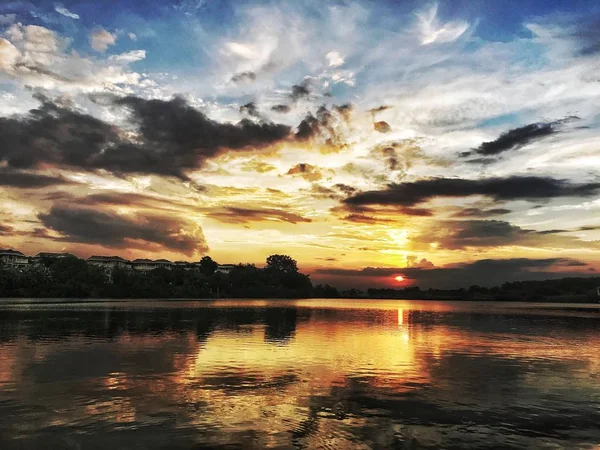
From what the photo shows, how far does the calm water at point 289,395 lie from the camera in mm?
19547

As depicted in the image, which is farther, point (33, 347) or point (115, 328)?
point (115, 328)

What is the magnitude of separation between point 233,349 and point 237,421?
977 inches

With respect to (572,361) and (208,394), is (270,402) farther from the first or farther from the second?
(572,361)

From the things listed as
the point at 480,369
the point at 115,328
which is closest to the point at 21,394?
the point at 480,369

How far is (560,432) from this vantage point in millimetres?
21188

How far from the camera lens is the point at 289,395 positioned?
26922 mm

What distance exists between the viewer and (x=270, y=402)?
82.4ft

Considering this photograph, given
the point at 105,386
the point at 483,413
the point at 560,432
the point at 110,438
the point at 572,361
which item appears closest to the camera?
the point at 110,438

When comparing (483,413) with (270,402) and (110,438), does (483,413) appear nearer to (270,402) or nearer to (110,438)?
(270,402)

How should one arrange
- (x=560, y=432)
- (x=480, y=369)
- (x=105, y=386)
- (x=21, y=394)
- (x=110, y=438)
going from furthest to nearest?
(x=480, y=369)
(x=105, y=386)
(x=21, y=394)
(x=560, y=432)
(x=110, y=438)

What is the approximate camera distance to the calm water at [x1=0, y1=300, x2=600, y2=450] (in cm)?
1955

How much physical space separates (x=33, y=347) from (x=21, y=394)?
2066 cm

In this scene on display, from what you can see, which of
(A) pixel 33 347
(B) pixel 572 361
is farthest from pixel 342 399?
(A) pixel 33 347

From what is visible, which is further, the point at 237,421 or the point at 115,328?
the point at 115,328
